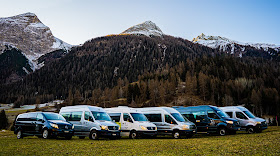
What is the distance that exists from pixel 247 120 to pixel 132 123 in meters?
13.9

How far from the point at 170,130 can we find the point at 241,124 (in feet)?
32.3

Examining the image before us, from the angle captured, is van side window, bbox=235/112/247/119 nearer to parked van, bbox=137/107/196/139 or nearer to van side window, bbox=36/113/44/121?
parked van, bbox=137/107/196/139

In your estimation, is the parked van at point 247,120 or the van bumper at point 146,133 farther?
the parked van at point 247,120

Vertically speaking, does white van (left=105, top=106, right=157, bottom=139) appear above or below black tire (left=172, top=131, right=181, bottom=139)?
above

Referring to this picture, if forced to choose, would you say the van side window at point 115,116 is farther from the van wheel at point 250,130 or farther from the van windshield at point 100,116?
the van wheel at point 250,130

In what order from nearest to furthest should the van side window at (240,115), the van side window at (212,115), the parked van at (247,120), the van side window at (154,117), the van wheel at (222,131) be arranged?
the van side window at (154,117), the van wheel at (222,131), the van side window at (212,115), the parked van at (247,120), the van side window at (240,115)

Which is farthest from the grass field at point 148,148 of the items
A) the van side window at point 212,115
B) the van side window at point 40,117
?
the van side window at point 212,115

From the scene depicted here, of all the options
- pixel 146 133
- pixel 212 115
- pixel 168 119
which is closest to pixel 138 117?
pixel 146 133

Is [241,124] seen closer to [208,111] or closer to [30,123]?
[208,111]

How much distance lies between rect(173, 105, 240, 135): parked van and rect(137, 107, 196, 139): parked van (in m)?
3.01

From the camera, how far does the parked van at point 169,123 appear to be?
20.4 meters

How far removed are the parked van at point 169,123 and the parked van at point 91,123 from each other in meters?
4.90

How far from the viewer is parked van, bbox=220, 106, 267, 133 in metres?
24.3

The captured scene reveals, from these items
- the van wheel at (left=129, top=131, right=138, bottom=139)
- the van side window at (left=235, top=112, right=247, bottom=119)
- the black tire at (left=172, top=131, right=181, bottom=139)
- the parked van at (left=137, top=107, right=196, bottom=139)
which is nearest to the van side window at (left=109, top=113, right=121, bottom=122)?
the van wheel at (left=129, top=131, right=138, bottom=139)
